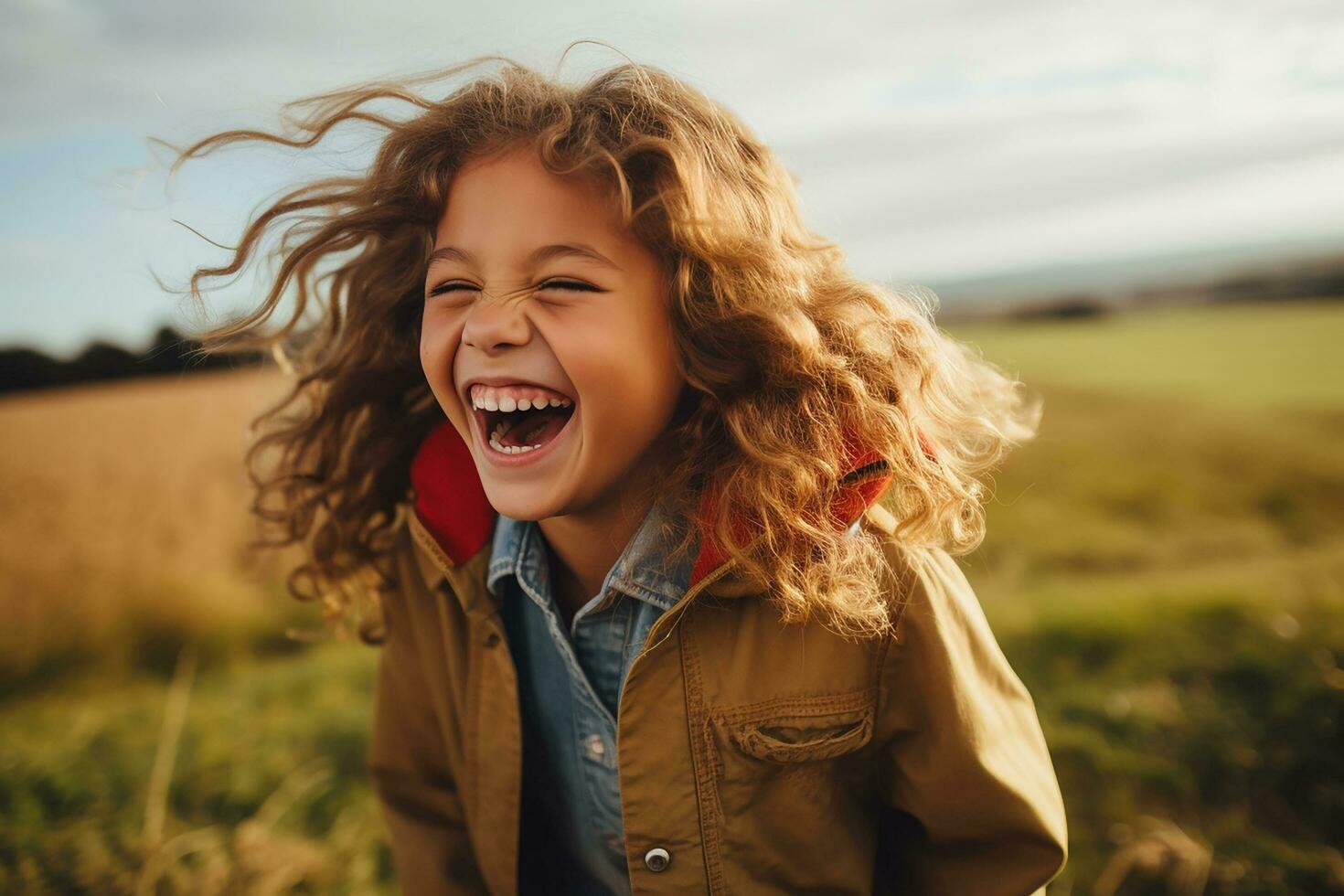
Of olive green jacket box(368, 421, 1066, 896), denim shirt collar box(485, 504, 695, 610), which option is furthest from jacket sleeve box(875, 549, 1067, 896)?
denim shirt collar box(485, 504, 695, 610)

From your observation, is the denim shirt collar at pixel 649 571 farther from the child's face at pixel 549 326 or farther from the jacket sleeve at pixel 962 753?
the jacket sleeve at pixel 962 753

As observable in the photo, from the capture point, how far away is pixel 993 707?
59.7 inches

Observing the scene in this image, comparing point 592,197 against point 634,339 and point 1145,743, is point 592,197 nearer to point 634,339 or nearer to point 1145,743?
point 634,339

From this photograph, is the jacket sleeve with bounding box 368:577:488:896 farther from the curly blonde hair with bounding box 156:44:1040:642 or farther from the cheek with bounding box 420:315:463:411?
the curly blonde hair with bounding box 156:44:1040:642

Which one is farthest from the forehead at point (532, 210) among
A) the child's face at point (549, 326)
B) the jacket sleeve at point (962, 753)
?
the jacket sleeve at point (962, 753)

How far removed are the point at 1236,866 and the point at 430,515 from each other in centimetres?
209

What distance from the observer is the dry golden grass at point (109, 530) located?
9.31ft

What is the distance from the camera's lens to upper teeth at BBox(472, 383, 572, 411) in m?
1.45

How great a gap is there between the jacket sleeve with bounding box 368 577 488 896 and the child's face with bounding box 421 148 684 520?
2.14 feet

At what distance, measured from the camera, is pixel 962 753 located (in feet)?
4.68

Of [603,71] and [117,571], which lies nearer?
[603,71]

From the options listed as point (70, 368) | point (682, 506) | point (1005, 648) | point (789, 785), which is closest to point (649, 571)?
point (682, 506)

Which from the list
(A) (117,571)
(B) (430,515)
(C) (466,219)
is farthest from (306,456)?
(A) (117,571)

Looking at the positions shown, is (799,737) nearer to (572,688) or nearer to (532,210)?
(572,688)
